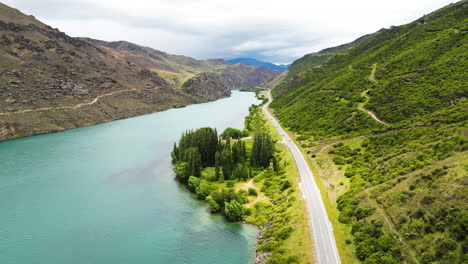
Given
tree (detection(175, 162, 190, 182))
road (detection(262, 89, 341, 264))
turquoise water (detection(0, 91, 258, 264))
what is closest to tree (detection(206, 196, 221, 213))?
turquoise water (detection(0, 91, 258, 264))

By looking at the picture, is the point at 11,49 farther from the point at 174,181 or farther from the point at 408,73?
the point at 408,73

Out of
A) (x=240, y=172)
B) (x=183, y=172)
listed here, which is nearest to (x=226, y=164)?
(x=240, y=172)

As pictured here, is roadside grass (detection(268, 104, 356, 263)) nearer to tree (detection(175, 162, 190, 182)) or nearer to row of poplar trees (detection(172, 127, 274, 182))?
row of poplar trees (detection(172, 127, 274, 182))

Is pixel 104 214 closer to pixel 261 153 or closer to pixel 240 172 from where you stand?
pixel 240 172

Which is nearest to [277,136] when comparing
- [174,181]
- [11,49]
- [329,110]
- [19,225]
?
[329,110]

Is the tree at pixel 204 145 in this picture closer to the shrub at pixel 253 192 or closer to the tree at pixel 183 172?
the tree at pixel 183 172
